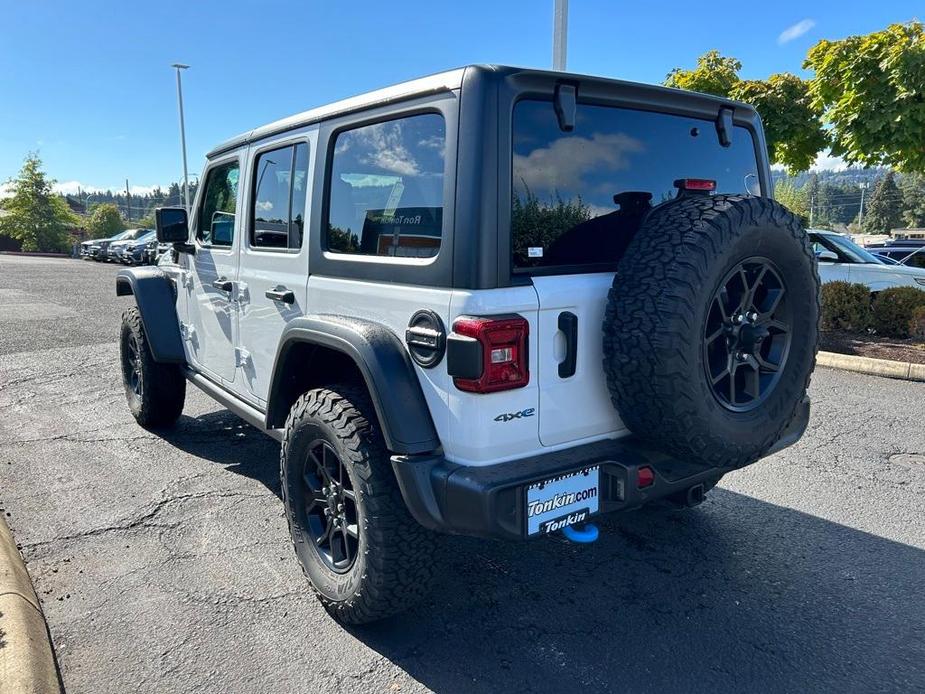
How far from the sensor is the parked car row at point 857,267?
31.6 feet

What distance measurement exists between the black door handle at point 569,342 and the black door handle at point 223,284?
221cm

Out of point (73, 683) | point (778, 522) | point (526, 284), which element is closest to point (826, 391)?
point (778, 522)

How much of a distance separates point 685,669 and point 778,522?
1546mm

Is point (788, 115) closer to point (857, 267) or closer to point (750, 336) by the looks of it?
point (857, 267)

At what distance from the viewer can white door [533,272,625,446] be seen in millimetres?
2328

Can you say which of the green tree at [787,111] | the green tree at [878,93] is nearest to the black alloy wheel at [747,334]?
the green tree at [878,93]

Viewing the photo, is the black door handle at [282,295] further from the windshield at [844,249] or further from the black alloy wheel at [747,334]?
the windshield at [844,249]

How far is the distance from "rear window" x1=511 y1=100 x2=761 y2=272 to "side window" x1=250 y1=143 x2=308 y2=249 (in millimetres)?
1235

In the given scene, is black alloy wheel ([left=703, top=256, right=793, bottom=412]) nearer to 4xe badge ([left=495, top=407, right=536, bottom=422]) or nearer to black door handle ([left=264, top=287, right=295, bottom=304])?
4xe badge ([left=495, top=407, right=536, bottom=422])

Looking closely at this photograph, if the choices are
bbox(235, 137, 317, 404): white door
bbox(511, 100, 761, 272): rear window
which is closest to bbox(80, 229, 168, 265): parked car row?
bbox(235, 137, 317, 404): white door

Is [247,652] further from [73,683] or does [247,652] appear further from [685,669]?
[685,669]

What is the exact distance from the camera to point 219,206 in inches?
164

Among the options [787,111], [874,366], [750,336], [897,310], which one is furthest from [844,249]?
[750,336]

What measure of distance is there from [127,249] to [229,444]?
23311mm
